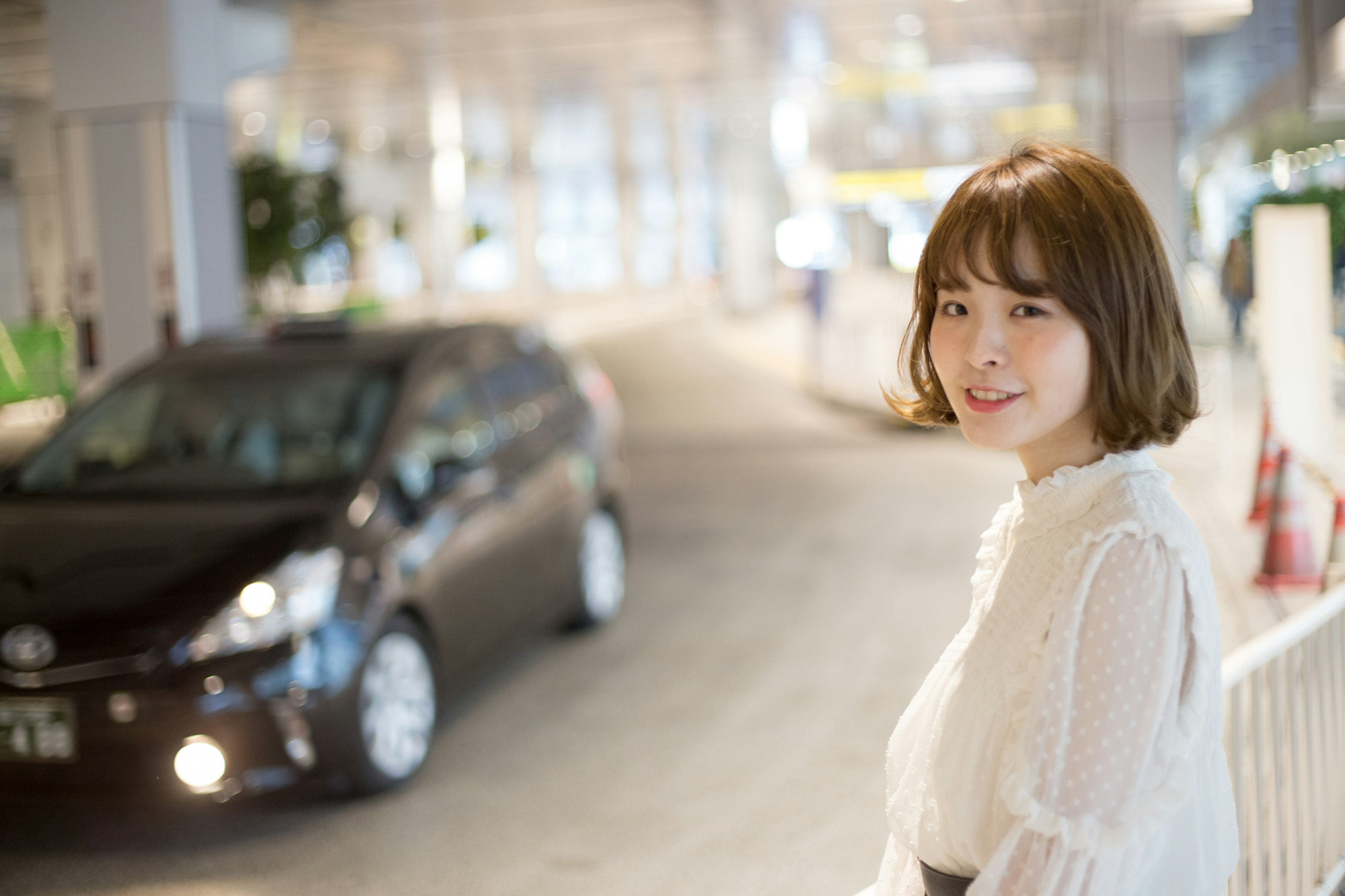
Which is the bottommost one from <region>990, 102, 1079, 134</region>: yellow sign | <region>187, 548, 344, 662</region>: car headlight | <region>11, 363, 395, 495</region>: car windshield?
<region>187, 548, 344, 662</region>: car headlight

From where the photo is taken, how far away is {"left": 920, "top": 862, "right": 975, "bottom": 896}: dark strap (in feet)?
5.41

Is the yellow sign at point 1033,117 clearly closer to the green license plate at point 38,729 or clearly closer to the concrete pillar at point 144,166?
the concrete pillar at point 144,166

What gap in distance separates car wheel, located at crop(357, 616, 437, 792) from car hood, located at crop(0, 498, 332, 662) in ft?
1.73

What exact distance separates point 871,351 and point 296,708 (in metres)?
14.9

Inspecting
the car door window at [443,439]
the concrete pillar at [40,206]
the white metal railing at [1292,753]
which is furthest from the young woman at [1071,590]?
the concrete pillar at [40,206]

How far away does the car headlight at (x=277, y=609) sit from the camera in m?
4.18

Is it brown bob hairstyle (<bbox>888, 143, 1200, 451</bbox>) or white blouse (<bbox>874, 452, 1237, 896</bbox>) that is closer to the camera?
white blouse (<bbox>874, 452, 1237, 896</bbox>)

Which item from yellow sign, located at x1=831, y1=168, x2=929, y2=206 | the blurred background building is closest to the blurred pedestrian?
the blurred background building

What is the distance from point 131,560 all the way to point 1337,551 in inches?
206

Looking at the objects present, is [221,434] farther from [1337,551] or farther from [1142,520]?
[1337,551]

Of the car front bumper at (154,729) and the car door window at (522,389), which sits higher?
the car door window at (522,389)

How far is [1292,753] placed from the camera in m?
3.44

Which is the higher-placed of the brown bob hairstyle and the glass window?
the brown bob hairstyle

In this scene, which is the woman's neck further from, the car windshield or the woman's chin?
the car windshield
